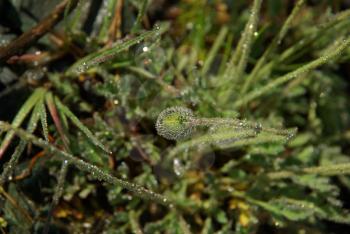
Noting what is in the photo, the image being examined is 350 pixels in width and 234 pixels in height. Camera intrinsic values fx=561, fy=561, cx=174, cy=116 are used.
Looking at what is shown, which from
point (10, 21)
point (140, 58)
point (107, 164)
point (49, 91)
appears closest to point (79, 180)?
point (107, 164)

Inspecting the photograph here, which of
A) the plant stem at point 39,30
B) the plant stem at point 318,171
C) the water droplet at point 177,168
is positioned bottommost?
the water droplet at point 177,168

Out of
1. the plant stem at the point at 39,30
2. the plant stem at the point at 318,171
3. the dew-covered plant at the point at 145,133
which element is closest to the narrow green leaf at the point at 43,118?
the dew-covered plant at the point at 145,133

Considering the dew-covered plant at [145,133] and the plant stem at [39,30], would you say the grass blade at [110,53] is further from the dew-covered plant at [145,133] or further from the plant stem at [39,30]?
the plant stem at [39,30]

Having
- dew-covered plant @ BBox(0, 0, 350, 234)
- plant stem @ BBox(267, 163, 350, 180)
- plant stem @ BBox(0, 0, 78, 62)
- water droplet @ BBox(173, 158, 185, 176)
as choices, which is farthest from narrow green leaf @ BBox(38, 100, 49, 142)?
plant stem @ BBox(267, 163, 350, 180)

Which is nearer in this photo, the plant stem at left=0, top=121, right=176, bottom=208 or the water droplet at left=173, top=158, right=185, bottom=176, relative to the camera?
the plant stem at left=0, top=121, right=176, bottom=208

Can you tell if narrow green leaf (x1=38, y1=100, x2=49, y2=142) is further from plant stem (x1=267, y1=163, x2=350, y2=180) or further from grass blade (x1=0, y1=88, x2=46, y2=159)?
plant stem (x1=267, y1=163, x2=350, y2=180)

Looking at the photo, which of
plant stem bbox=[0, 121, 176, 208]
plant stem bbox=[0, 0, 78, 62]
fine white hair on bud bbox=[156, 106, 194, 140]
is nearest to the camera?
plant stem bbox=[0, 121, 176, 208]

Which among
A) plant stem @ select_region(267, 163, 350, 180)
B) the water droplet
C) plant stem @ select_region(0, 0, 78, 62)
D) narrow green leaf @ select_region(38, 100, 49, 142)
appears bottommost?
narrow green leaf @ select_region(38, 100, 49, 142)

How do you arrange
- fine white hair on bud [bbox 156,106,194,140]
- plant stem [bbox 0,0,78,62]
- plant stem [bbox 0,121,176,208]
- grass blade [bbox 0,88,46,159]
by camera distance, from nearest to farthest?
1. plant stem [bbox 0,121,176,208]
2. fine white hair on bud [bbox 156,106,194,140]
3. grass blade [bbox 0,88,46,159]
4. plant stem [bbox 0,0,78,62]

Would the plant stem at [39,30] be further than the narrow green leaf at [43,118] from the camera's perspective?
Yes
